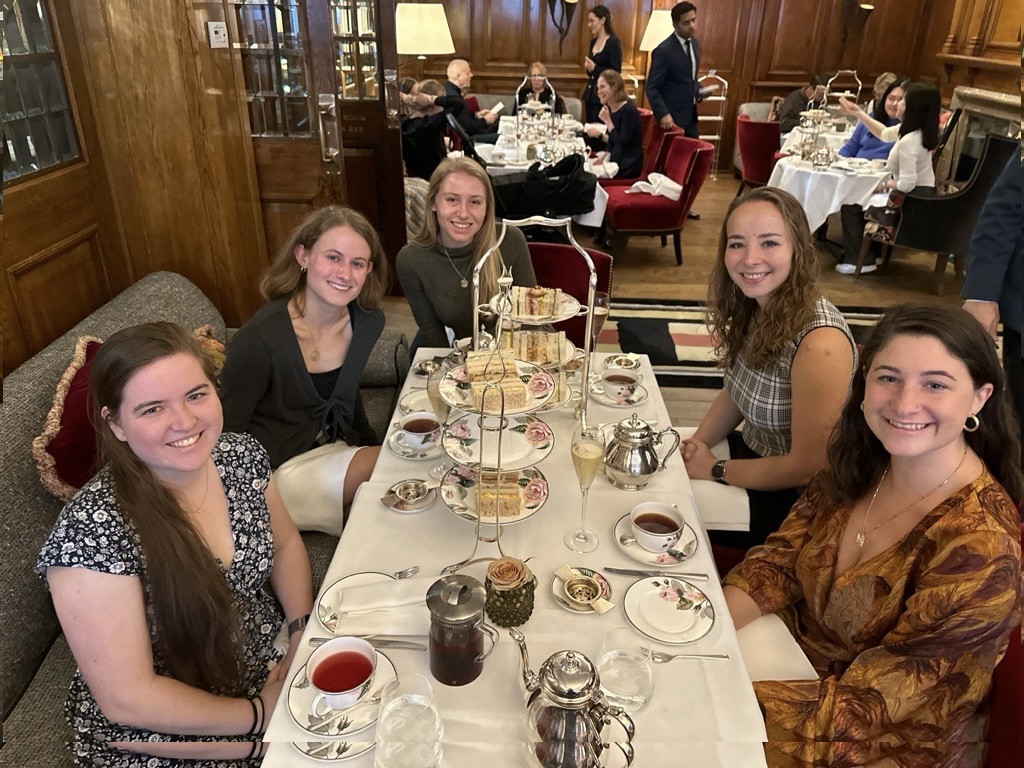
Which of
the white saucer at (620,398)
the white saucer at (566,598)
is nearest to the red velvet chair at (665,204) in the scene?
the white saucer at (620,398)

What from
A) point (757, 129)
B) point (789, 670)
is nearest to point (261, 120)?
point (789, 670)

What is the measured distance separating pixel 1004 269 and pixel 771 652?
1384mm

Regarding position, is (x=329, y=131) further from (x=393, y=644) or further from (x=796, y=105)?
(x=796, y=105)

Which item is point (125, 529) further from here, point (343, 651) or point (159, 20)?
point (159, 20)

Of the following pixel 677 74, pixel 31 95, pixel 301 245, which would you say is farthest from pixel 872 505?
pixel 677 74

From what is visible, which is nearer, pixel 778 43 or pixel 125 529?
pixel 125 529

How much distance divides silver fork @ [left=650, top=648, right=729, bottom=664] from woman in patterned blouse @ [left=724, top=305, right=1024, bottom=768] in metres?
0.13

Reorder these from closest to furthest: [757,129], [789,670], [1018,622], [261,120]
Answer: [1018,622], [789,670], [261,120], [757,129]

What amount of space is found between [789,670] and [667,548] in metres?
0.30

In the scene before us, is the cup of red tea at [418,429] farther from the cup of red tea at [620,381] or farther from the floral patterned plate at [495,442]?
the cup of red tea at [620,381]

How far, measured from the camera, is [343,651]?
1123mm

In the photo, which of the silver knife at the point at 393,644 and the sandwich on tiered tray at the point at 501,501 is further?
the sandwich on tiered tray at the point at 501,501

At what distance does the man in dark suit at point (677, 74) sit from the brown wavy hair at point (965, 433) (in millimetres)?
4938

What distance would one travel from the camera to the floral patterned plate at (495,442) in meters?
1.42
